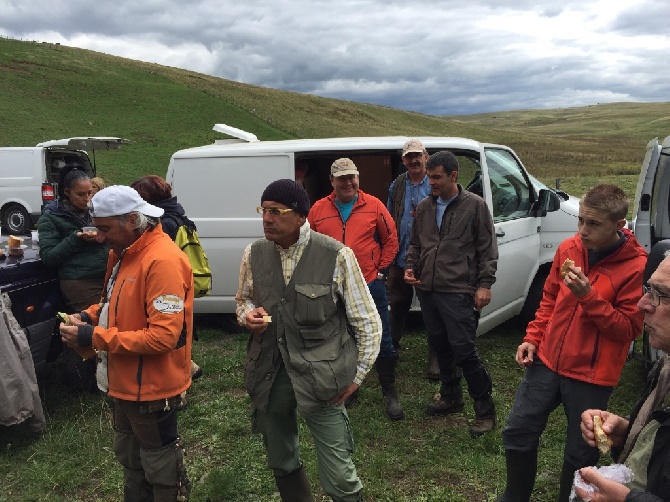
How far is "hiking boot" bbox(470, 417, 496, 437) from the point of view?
4.07 m

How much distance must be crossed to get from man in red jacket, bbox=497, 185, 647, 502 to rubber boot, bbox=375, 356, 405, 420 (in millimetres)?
1463

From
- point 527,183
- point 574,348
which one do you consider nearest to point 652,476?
point 574,348

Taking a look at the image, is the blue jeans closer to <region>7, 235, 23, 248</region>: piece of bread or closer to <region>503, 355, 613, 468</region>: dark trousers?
<region>503, 355, 613, 468</region>: dark trousers

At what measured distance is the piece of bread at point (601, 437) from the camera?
1.91 metres

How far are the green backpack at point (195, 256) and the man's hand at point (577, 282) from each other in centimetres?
295

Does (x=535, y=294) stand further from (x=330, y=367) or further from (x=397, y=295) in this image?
(x=330, y=367)

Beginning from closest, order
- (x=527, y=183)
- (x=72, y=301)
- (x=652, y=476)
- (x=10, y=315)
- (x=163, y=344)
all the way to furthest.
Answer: (x=652, y=476)
(x=163, y=344)
(x=10, y=315)
(x=72, y=301)
(x=527, y=183)

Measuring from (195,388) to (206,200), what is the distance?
1.98 m

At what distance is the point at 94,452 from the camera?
3.96 metres

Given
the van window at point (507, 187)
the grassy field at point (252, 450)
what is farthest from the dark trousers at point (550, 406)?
the van window at point (507, 187)

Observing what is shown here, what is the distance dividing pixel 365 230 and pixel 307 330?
1.72 meters

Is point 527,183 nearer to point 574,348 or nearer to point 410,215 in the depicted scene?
point 410,215

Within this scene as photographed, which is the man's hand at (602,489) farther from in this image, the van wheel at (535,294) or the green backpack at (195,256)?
the van wheel at (535,294)

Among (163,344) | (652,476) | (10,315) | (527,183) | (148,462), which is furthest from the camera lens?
(527,183)
